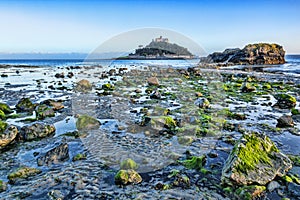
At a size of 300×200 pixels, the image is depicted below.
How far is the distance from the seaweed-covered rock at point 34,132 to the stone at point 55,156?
7.25ft

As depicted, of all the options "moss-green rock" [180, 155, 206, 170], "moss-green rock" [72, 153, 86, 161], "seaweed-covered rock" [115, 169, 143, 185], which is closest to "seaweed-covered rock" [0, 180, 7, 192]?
"moss-green rock" [72, 153, 86, 161]

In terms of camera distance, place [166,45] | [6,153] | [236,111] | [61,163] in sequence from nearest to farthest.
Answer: [61,163] < [6,153] < [236,111] < [166,45]

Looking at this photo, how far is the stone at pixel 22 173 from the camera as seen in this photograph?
22.0 feet

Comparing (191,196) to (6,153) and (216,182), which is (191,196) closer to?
(216,182)

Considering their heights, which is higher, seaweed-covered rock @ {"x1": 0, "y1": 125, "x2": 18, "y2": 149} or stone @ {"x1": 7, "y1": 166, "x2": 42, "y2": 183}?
seaweed-covered rock @ {"x1": 0, "y1": 125, "x2": 18, "y2": 149}

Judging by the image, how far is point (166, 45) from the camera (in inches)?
634

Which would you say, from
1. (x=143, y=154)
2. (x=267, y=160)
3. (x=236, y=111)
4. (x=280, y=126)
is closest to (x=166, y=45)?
(x=236, y=111)

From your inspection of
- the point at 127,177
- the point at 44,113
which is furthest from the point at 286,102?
the point at 44,113

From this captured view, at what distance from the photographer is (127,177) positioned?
659 centimetres

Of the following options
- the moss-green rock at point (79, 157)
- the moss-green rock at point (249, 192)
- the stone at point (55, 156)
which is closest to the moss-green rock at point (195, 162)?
the moss-green rock at point (249, 192)

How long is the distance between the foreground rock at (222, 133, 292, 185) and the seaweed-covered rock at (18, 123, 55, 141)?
751 cm

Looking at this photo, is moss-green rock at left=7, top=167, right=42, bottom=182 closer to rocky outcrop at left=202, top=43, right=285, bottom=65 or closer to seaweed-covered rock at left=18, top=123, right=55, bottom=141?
seaweed-covered rock at left=18, top=123, right=55, bottom=141

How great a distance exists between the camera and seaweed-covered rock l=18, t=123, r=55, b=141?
970 centimetres

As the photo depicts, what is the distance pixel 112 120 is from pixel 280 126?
864 centimetres
